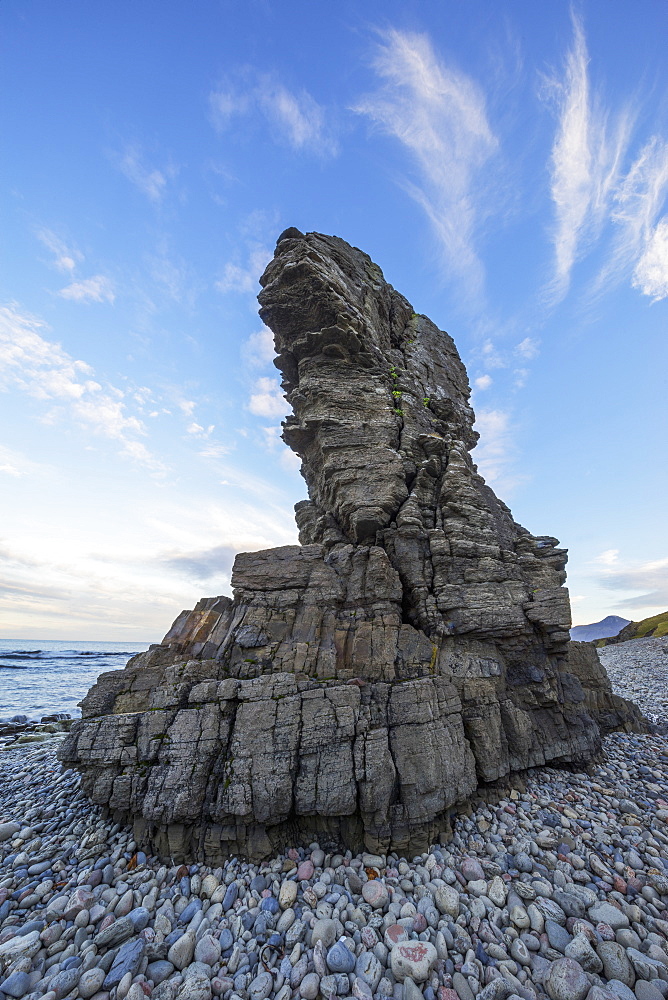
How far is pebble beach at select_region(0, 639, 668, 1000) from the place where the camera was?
6219 millimetres

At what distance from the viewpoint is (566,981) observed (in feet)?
19.9

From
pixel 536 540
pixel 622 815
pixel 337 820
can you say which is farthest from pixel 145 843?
pixel 536 540

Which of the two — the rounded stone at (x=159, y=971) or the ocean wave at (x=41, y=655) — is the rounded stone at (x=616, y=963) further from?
the ocean wave at (x=41, y=655)

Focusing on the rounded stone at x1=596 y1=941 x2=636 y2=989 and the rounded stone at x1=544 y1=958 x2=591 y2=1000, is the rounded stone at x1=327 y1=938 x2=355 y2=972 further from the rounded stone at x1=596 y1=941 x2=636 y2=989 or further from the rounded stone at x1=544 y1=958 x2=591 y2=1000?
the rounded stone at x1=596 y1=941 x2=636 y2=989

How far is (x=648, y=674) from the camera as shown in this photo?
34156mm

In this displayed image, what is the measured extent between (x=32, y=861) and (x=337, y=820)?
829 centimetres

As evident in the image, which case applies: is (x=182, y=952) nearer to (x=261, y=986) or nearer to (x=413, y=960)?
(x=261, y=986)

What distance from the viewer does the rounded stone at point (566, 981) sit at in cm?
595

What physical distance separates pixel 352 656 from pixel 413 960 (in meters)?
6.57

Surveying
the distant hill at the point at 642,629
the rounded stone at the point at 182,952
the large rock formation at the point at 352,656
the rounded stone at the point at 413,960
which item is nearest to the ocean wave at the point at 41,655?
the large rock formation at the point at 352,656

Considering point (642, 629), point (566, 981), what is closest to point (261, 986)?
point (566, 981)

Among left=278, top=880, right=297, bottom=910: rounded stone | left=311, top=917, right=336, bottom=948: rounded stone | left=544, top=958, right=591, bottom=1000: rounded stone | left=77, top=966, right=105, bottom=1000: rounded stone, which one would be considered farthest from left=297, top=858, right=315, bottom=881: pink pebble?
left=544, top=958, right=591, bottom=1000: rounded stone

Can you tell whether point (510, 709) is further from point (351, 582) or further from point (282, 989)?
point (282, 989)

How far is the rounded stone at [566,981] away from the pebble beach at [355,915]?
0.02m
